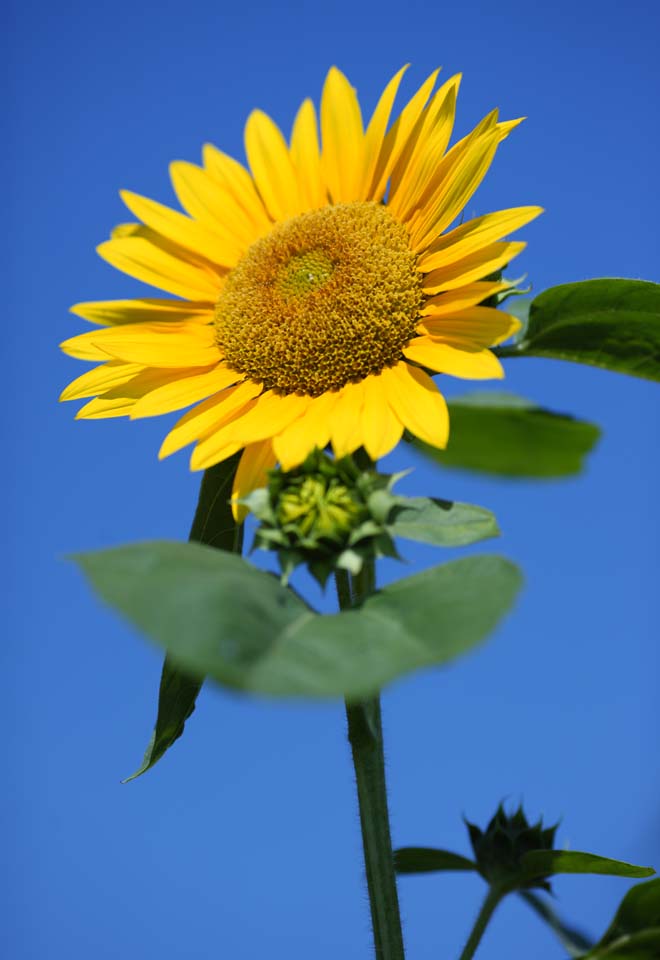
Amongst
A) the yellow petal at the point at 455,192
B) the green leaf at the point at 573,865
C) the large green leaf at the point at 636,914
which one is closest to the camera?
the large green leaf at the point at 636,914

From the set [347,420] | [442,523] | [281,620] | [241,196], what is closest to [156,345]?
[241,196]

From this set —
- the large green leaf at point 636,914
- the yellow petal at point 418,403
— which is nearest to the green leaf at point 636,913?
the large green leaf at point 636,914

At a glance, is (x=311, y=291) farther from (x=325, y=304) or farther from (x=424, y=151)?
(x=424, y=151)

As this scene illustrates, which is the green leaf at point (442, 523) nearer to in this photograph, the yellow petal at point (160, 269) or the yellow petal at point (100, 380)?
the yellow petal at point (100, 380)

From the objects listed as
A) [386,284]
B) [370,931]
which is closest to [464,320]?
[386,284]

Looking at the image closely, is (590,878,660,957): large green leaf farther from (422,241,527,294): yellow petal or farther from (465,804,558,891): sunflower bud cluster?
(422,241,527,294): yellow petal

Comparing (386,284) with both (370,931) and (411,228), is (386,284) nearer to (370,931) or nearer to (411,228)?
(411,228)
